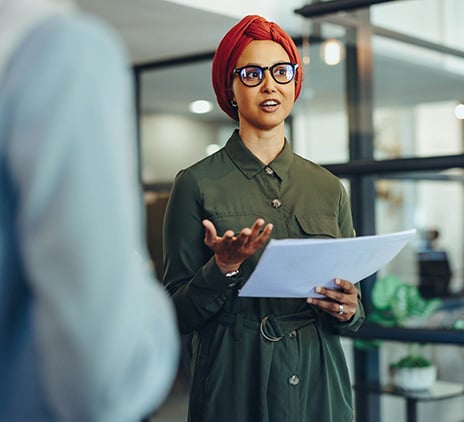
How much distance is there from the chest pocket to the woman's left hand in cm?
14

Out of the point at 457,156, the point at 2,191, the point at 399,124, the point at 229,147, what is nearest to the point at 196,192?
the point at 229,147

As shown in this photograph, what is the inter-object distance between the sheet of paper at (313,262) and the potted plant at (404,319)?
1.90 meters

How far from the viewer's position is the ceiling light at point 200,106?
4664 mm

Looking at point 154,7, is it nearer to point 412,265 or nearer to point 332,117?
point 332,117

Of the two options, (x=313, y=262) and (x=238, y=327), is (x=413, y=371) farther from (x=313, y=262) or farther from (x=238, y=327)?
(x=313, y=262)

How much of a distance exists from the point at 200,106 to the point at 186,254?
116 inches

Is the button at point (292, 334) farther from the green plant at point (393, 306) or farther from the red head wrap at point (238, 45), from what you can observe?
the green plant at point (393, 306)

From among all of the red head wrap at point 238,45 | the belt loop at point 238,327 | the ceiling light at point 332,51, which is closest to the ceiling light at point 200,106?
the ceiling light at point 332,51

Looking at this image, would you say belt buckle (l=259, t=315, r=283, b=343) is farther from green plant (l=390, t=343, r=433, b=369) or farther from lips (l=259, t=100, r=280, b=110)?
green plant (l=390, t=343, r=433, b=369)

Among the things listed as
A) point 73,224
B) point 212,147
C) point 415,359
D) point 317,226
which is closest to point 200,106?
point 212,147

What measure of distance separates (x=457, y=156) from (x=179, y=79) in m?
1.88

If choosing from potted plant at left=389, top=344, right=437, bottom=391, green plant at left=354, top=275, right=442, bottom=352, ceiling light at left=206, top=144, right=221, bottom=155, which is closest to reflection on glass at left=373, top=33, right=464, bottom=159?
green plant at left=354, top=275, right=442, bottom=352

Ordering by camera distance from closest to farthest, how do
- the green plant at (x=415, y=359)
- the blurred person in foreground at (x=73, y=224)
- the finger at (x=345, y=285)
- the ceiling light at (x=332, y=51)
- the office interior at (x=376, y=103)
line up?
the blurred person in foreground at (x=73, y=224)
the finger at (x=345, y=285)
the office interior at (x=376, y=103)
the green plant at (x=415, y=359)
the ceiling light at (x=332, y=51)

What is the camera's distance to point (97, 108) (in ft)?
2.67
